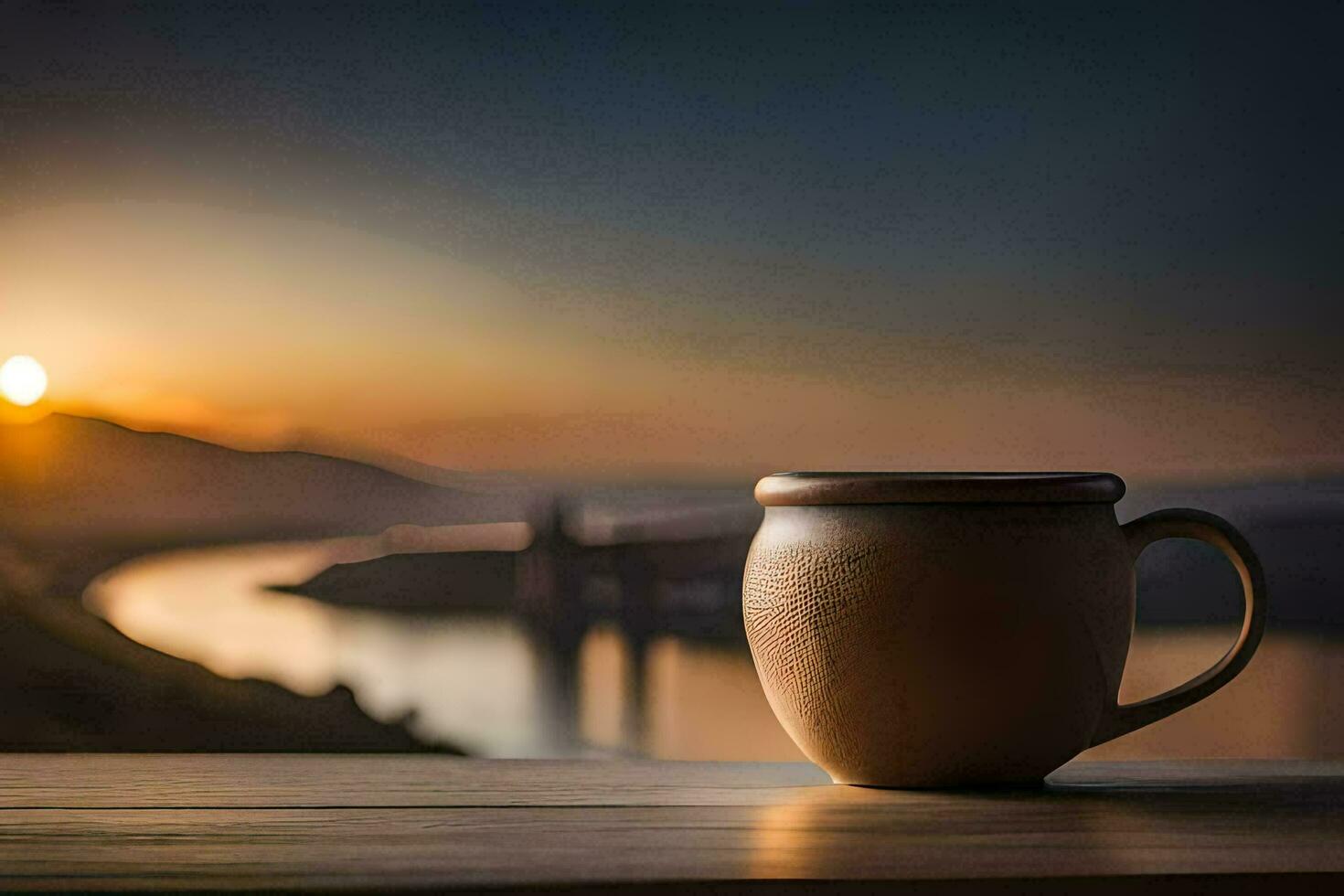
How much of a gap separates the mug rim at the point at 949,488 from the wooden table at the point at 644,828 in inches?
5.3

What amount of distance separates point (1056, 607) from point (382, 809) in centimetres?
31

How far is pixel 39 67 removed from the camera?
2.67ft

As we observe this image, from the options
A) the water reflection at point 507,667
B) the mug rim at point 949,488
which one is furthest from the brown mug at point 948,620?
the water reflection at point 507,667

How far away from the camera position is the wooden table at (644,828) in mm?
475

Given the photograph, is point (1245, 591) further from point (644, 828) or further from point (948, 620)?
point (644, 828)

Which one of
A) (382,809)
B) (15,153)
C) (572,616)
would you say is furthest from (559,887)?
(15,153)

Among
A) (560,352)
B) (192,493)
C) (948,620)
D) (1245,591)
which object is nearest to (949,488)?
(948,620)

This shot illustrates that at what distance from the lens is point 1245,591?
0.65 metres

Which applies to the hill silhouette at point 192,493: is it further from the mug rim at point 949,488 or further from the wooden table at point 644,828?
the mug rim at point 949,488

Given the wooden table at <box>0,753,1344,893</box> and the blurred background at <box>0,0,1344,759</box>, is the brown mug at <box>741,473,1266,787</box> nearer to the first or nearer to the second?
the wooden table at <box>0,753,1344,893</box>

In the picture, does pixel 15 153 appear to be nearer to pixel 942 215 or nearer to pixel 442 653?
pixel 442 653

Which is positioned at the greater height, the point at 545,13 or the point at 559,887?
the point at 545,13

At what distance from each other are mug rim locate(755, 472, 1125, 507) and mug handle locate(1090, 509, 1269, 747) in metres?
0.03

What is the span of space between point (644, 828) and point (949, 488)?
0.20 m
